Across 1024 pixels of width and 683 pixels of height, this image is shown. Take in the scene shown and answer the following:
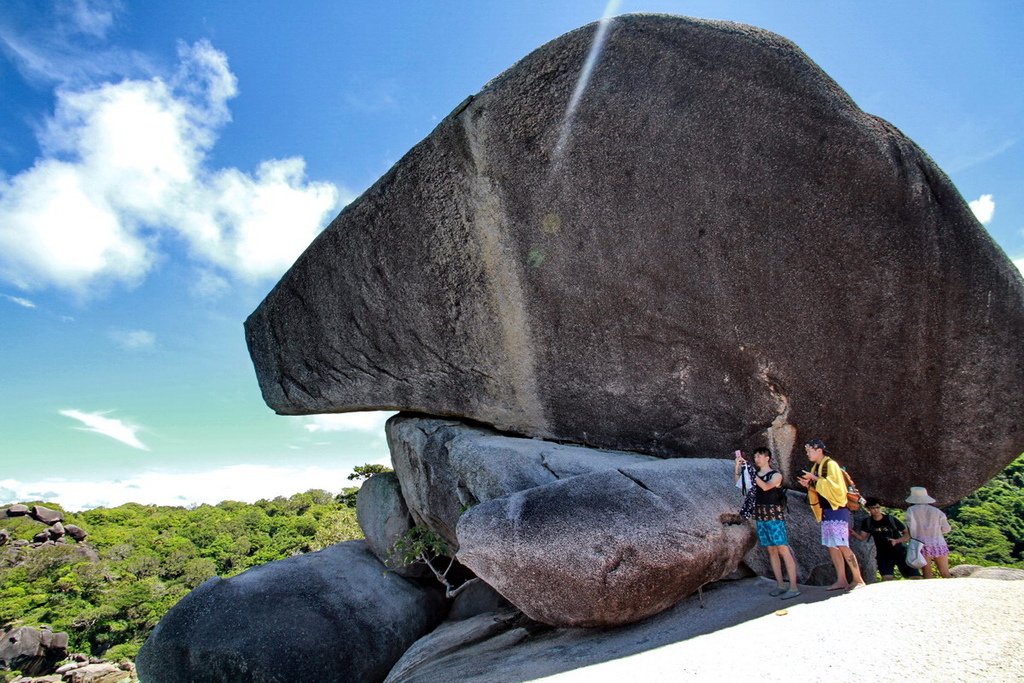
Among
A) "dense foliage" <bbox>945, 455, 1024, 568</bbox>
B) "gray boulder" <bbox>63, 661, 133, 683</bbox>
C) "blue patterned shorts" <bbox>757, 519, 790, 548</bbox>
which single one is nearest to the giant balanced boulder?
"blue patterned shorts" <bbox>757, 519, 790, 548</bbox>

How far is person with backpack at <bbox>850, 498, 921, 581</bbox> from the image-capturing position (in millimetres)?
6465

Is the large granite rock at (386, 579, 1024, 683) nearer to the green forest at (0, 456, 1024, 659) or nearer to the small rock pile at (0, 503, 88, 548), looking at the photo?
the green forest at (0, 456, 1024, 659)

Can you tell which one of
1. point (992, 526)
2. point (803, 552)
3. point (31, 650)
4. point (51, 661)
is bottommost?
point (992, 526)

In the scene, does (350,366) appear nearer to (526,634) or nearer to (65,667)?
(526,634)

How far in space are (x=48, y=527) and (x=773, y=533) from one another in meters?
53.6

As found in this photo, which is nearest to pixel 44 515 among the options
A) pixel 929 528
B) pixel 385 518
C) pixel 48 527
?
pixel 48 527

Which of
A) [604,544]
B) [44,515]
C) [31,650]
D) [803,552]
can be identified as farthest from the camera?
[44,515]

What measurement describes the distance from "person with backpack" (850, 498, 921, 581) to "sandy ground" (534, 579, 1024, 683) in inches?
77.4

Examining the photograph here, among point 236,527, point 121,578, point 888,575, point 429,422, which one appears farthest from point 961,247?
point 236,527

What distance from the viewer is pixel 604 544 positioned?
466cm

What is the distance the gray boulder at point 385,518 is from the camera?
10.1 meters

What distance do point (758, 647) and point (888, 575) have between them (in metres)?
4.33

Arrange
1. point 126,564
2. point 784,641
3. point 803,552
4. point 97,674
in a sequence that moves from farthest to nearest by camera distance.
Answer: point 126,564 → point 97,674 → point 803,552 → point 784,641

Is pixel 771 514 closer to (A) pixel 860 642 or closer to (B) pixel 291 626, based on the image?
(A) pixel 860 642
